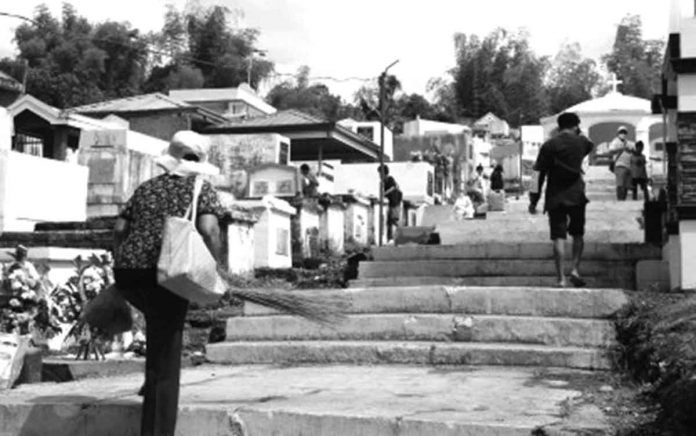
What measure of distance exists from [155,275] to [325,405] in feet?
4.30

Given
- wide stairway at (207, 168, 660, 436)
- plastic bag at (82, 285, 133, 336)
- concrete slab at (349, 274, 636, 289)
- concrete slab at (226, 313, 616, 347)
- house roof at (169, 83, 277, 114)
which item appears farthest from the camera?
house roof at (169, 83, 277, 114)

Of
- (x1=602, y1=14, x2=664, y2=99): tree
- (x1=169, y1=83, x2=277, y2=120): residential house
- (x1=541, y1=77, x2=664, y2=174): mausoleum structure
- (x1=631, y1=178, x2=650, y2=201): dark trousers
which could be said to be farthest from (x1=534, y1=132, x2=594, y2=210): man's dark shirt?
(x1=602, y1=14, x2=664, y2=99): tree

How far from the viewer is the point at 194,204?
485 centimetres

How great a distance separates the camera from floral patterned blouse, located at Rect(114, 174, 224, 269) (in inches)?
188

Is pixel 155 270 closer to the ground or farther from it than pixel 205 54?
closer to the ground

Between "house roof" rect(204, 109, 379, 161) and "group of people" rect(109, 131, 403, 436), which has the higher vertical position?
"house roof" rect(204, 109, 379, 161)

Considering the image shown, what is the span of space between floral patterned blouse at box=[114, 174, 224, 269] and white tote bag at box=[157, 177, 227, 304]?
156 millimetres

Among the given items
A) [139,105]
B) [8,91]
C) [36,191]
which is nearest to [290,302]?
[36,191]

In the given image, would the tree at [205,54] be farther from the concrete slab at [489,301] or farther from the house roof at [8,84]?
the concrete slab at [489,301]

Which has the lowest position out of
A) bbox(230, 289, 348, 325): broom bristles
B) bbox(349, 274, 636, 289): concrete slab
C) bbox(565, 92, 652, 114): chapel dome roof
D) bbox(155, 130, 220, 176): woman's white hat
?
bbox(349, 274, 636, 289): concrete slab

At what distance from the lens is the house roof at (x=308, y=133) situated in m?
28.7

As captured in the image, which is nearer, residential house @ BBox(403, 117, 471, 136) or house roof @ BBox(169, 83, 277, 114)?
house roof @ BBox(169, 83, 277, 114)

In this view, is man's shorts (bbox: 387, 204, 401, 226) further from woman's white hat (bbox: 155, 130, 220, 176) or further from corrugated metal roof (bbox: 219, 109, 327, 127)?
woman's white hat (bbox: 155, 130, 220, 176)

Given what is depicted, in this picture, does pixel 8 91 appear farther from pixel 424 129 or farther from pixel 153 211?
pixel 424 129
